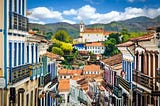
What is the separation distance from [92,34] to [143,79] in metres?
1.99

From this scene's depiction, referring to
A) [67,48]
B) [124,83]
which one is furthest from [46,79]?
[124,83]

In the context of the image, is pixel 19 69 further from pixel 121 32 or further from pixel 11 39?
pixel 121 32

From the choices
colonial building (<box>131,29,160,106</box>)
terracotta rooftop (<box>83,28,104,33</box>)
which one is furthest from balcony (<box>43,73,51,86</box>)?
colonial building (<box>131,29,160,106</box>)

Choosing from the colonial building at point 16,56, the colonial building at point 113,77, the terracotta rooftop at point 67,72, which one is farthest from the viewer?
the terracotta rooftop at point 67,72

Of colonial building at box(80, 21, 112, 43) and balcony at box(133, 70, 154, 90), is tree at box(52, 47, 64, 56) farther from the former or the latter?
balcony at box(133, 70, 154, 90)

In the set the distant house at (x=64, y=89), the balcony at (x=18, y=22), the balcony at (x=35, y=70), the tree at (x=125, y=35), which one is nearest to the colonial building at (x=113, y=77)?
the tree at (x=125, y=35)

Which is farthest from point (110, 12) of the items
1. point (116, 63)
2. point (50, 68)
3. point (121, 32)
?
point (50, 68)

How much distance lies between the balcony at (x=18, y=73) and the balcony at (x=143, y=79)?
1624mm

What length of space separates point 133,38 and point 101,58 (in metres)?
1.14

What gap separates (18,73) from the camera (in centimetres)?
623

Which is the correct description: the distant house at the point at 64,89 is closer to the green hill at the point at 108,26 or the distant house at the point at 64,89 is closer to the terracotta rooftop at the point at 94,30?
the green hill at the point at 108,26

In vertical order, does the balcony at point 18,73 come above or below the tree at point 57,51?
below

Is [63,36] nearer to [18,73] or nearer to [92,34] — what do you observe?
[92,34]

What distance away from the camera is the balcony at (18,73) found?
591 cm
